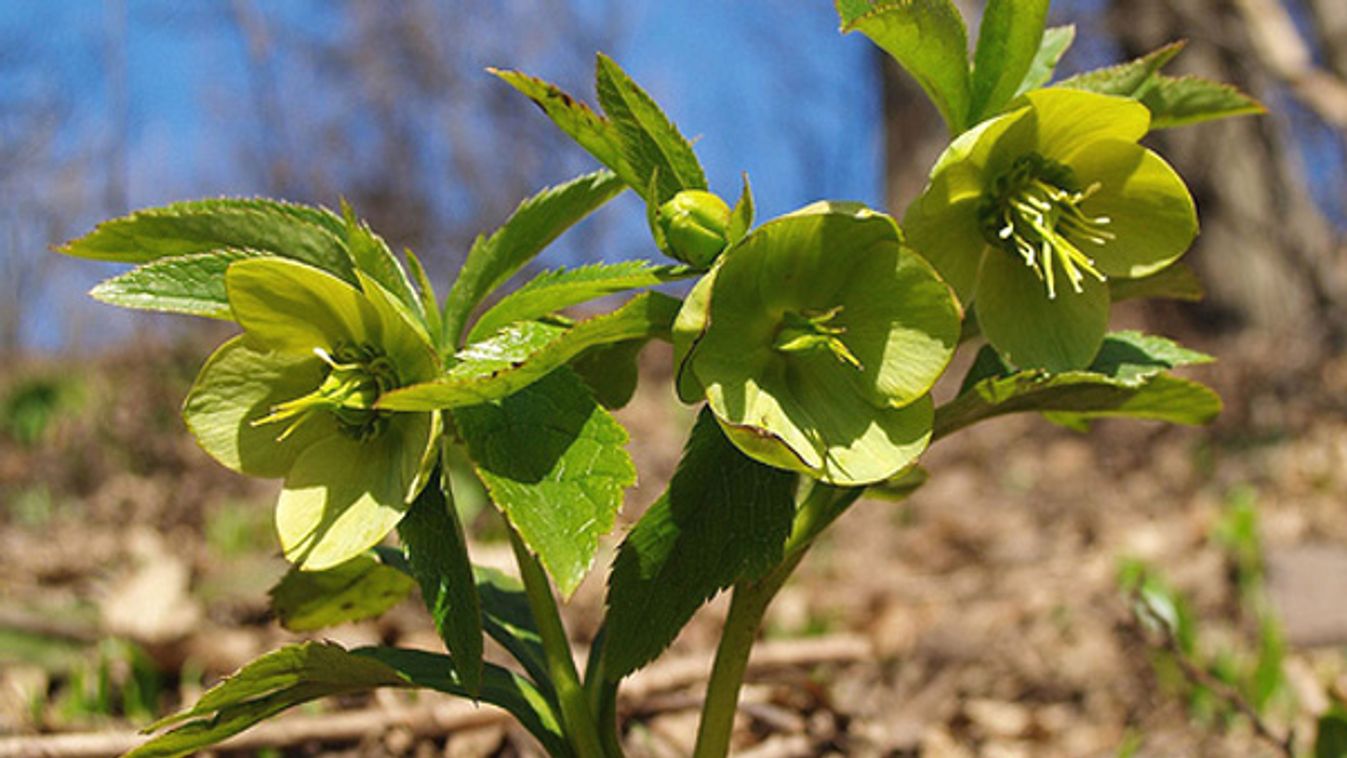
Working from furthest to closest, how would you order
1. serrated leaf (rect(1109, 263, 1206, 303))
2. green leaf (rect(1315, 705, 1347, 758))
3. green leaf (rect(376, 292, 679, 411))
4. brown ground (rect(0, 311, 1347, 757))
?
brown ground (rect(0, 311, 1347, 757)) → green leaf (rect(1315, 705, 1347, 758)) → serrated leaf (rect(1109, 263, 1206, 303)) → green leaf (rect(376, 292, 679, 411))

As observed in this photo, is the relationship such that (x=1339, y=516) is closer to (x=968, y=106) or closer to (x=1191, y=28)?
(x=1191, y=28)

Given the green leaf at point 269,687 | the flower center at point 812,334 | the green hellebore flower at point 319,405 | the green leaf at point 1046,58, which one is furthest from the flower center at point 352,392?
the green leaf at point 1046,58

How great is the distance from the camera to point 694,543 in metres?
0.72

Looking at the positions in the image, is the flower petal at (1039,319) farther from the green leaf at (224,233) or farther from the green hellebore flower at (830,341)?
the green leaf at (224,233)

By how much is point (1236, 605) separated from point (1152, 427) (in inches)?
72.8

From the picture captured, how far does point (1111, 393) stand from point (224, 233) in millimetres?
590

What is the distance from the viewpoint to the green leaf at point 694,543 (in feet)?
2.34

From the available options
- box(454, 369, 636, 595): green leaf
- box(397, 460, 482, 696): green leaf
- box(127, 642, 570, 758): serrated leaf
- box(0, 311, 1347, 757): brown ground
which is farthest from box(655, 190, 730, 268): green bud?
box(0, 311, 1347, 757): brown ground

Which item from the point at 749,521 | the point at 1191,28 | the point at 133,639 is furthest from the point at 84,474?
the point at 1191,28

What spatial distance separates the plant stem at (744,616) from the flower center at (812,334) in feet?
0.47

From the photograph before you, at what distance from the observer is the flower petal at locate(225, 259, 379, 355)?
0.68 m

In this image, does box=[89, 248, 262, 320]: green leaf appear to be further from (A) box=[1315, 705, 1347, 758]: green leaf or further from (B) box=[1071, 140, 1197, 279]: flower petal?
(A) box=[1315, 705, 1347, 758]: green leaf

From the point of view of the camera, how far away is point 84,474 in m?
4.08

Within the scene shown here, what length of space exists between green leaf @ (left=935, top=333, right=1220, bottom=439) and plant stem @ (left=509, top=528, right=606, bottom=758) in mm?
301
